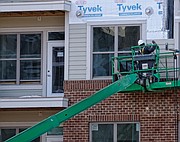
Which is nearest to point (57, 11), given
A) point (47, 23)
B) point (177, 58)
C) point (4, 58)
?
point (47, 23)

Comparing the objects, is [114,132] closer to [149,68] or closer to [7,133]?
[149,68]

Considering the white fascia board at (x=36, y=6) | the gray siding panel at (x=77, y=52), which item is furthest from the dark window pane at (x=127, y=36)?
the white fascia board at (x=36, y=6)

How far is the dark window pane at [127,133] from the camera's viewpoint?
855 inches

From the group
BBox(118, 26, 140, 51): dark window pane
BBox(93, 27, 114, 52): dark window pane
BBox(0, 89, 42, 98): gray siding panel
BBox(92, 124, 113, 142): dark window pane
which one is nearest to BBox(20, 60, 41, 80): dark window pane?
BBox(0, 89, 42, 98): gray siding panel

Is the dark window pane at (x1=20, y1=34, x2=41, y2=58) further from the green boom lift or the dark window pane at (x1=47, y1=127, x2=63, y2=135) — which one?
the green boom lift

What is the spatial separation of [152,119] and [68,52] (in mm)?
3479

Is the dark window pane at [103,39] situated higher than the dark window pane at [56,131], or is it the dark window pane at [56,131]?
the dark window pane at [103,39]

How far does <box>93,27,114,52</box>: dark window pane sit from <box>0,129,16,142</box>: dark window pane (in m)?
4.06

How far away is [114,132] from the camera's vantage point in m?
21.8

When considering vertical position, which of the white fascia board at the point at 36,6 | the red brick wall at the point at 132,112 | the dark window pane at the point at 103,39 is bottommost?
the red brick wall at the point at 132,112

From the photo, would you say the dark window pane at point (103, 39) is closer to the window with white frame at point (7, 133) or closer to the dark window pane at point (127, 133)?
the dark window pane at point (127, 133)

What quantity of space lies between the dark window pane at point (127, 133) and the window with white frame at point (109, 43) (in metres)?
1.77

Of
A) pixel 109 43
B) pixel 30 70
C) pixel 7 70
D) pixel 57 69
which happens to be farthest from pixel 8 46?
pixel 109 43

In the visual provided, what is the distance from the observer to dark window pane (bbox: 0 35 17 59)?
2339cm
